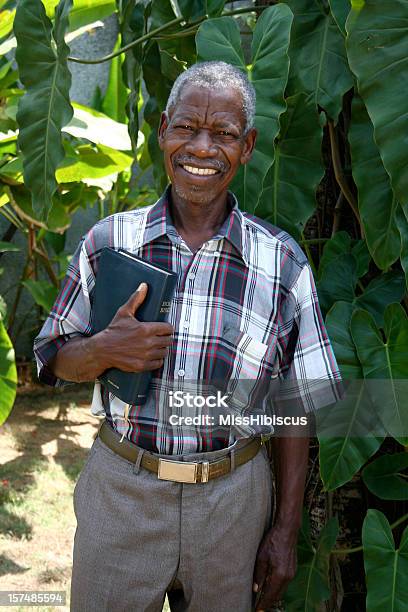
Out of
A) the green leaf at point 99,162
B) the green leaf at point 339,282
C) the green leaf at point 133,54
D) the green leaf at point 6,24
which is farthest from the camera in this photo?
the green leaf at point 99,162

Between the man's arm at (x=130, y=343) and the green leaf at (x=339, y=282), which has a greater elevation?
the man's arm at (x=130, y=343)

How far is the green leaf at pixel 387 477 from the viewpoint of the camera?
182cm

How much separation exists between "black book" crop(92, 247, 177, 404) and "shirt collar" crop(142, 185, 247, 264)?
0.28 feet

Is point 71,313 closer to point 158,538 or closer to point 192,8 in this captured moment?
point 158,538

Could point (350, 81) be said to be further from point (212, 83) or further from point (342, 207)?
point (212, 83)

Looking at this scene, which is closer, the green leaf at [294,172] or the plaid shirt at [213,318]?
the plaid shirt at [213,318]

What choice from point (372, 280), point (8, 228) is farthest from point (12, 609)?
point (8, 228)

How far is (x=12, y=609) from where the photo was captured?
255cm

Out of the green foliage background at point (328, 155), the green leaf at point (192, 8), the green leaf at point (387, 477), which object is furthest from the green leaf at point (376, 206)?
the green leaf at point (192, 8)

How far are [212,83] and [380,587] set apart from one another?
1.05 m

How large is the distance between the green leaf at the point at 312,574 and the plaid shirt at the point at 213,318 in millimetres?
419

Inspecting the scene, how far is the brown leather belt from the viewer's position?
1.41m

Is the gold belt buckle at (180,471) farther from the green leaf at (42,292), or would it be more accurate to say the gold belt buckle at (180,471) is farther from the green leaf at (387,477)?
the green leaf at (42,292)

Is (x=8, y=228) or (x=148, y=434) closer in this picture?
(x=148, y=434)
